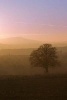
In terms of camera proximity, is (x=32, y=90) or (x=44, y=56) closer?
(x=32, y=90)

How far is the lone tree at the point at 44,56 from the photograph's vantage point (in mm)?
43344

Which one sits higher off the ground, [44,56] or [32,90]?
[44,56]

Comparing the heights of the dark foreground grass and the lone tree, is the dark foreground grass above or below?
below

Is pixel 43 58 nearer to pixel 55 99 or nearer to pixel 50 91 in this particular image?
pixel 50 91

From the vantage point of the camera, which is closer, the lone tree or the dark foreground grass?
the dark foreground grass

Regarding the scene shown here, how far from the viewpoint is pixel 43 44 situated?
43.5 m

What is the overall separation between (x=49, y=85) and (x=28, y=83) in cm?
220

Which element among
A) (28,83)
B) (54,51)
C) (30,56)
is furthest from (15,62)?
(28,83)

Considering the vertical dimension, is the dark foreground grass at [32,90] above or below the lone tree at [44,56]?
below

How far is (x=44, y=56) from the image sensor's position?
44.1 meters

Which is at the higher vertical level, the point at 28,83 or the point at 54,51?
the point at 54,51

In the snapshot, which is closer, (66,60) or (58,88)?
(58,88)

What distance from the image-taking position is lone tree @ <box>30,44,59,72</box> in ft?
142

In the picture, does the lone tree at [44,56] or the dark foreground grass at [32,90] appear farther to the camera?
the lone tree at [44,56]
